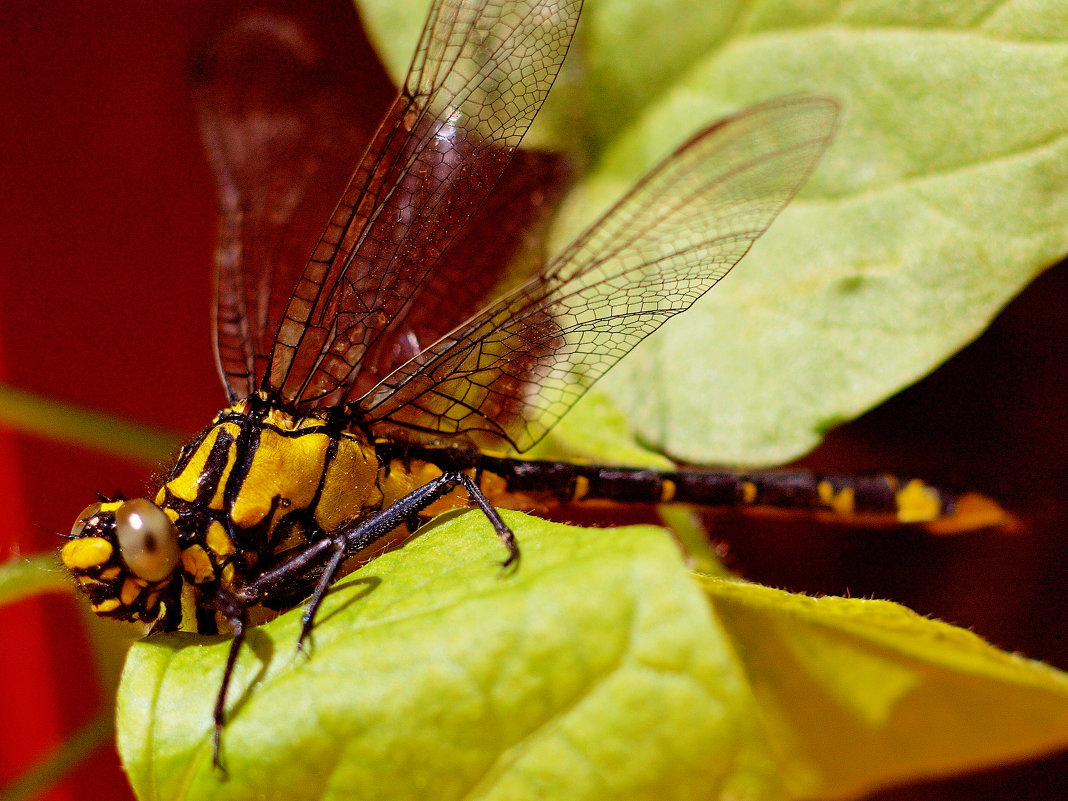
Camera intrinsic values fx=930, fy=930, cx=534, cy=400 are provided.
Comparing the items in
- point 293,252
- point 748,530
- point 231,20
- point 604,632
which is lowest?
point 748,530

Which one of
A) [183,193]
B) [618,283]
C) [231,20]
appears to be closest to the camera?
[618,283]

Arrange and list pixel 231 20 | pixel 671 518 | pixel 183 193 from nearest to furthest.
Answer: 1. pixel 671 518
2. pixel 231 20
3. pixel 183 193

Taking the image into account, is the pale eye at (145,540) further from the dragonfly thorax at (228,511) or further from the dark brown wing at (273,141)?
the dark brown wing at (273,141)

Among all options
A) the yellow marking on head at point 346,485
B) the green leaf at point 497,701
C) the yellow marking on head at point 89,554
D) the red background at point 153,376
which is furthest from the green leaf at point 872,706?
the yellow marking on head at point 89,554

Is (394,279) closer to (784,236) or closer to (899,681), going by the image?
(784,236)

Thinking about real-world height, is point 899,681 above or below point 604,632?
below

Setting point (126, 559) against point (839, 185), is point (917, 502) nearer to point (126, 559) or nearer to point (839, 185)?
point (839, 185)

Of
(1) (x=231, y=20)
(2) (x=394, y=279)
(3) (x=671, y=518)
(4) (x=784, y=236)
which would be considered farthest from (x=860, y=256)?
(1) (x=231, y=20)

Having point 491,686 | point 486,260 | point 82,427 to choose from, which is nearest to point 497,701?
point 491,686
